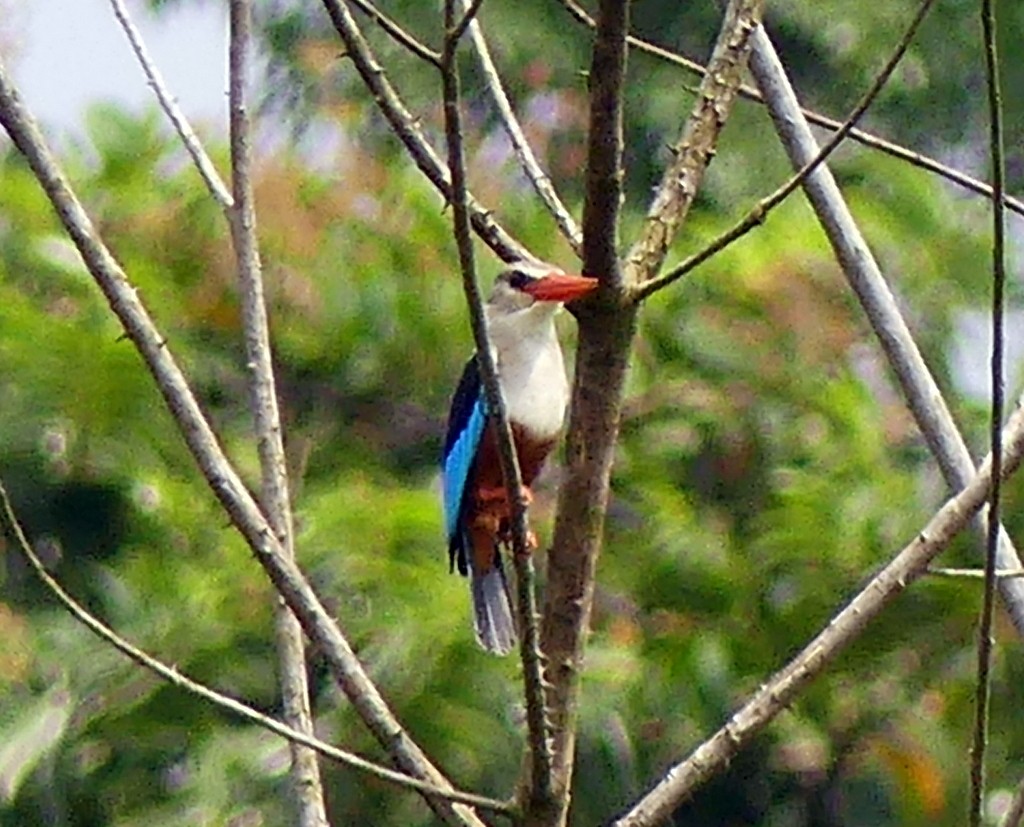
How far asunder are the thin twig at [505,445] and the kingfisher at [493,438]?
3.88 ft

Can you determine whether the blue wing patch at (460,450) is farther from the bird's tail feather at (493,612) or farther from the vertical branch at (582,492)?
the vertical branch at (582,492)

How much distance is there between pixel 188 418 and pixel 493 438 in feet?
4.15

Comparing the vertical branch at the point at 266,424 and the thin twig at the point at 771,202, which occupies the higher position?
the thin twig at the point at 771,202

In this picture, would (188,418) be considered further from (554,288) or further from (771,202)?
(554,288)

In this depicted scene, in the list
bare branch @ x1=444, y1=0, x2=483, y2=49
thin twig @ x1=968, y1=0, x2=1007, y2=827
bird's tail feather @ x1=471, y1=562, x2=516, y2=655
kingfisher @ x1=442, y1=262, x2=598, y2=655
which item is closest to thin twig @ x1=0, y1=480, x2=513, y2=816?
thin twig @ x1=968, y1=0, x2=1007, y2=827

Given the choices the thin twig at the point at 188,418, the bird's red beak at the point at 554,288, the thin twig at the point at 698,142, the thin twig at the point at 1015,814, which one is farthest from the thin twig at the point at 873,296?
the thin twig at the point at 188,418

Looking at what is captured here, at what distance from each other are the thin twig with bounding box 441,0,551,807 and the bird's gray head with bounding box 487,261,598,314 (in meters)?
0.51

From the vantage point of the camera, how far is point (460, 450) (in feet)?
10.3

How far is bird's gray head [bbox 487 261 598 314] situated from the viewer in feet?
7.71

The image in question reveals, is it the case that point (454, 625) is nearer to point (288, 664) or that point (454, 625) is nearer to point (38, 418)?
point (38, 418)

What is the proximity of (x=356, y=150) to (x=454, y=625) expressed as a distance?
2.54 meters

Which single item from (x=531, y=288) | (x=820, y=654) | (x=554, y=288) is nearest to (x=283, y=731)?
(x=820, y=654)

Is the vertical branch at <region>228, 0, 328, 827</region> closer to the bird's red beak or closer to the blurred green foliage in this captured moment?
the bird's red beak

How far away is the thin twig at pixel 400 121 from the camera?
4.79 ft
